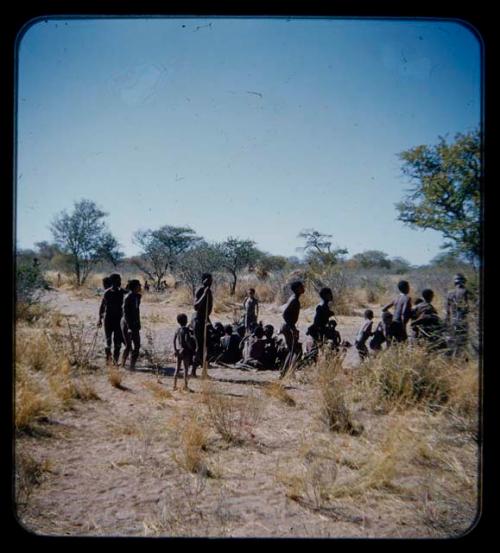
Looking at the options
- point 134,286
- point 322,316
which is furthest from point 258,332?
point 134,286

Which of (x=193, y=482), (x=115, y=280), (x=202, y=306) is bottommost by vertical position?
(x=193, y=482)

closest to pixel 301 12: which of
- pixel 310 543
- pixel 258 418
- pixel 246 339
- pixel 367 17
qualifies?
pixel 367 17

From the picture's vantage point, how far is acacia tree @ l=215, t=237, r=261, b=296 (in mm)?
19297

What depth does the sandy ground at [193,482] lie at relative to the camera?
274 centimetres

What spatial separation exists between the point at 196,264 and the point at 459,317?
15.0 m

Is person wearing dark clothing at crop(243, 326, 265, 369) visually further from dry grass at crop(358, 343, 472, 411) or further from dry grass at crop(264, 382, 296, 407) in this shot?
dry grass at crop(358, 343, 472, 411)

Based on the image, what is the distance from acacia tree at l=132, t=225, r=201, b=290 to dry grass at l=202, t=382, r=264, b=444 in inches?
614

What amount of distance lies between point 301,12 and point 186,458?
128 inches

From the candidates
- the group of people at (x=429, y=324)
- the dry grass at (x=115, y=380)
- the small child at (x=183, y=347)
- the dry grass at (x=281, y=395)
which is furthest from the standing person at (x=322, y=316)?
the dry grass at (x=115, y=380)

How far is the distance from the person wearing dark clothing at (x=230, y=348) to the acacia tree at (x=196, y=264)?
387 inches

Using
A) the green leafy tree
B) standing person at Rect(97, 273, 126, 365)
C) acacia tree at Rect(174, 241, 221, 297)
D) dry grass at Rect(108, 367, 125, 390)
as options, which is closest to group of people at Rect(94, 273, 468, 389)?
standing person at Rect(97, 273, 126, 365)

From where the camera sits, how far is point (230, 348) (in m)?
8.09

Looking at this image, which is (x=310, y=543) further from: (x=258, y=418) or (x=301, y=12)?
(x=301, y=12)

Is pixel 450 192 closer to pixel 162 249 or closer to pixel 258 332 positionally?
pixel 258 332
